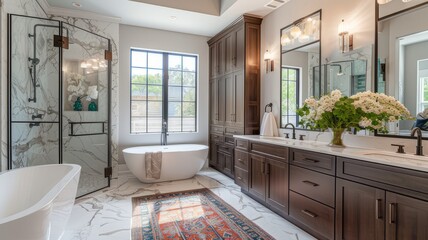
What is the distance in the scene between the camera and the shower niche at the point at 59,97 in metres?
2.70

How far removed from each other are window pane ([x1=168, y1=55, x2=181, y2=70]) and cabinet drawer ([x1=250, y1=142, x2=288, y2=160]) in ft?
8.71

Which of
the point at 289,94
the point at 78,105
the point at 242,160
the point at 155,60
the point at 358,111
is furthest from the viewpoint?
the point at 155,60

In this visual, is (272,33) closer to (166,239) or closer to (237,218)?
(237,218)

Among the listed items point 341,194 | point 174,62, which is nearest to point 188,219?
point 341,194

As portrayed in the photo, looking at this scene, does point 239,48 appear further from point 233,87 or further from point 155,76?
point 155,76

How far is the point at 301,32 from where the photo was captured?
2.97 metres

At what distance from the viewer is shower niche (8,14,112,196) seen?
8.85 feet

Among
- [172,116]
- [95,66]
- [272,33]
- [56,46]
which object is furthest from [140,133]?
[272,33]

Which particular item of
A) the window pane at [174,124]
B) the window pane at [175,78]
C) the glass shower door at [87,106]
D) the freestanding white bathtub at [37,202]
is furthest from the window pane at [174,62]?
the freestanding white bathtub at [37,202]

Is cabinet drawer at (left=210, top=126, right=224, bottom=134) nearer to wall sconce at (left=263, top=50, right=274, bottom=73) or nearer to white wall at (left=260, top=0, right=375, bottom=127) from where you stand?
white wall at (left=260, top=0, right=375, bottom=127)

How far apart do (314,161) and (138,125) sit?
3.51 meters

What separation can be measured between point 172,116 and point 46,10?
9.05ft

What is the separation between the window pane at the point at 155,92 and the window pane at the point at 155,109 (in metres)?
0.11

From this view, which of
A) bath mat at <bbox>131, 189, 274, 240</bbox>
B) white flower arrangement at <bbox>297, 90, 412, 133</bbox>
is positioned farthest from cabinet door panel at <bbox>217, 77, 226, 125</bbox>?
white flower arrangement at <bbox>297, 90, 412, 133</bbox>
